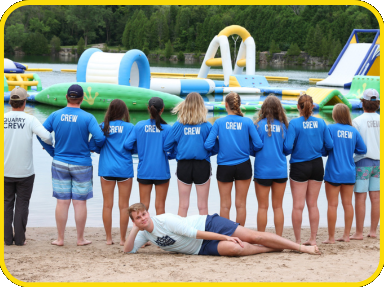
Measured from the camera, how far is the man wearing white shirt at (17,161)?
4168 mm

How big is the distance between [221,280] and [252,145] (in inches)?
60.3

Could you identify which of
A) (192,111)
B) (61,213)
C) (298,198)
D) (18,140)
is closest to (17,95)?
(18,140)

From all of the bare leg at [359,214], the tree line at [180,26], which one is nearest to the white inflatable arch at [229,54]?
the bare leg at [359,214]

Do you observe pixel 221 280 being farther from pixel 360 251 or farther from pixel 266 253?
pixel 360 251

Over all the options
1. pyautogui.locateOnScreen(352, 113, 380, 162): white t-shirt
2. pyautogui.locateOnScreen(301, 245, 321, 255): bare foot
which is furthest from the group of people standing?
pyautogui.locateOnScreen(301, 245, 321, 255): bare foot

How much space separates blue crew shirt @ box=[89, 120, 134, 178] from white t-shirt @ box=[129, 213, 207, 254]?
0.68m

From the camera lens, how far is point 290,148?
169 inches

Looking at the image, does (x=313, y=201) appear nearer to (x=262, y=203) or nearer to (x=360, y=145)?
(x=262, y=203)

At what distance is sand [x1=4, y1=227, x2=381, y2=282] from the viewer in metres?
3.21

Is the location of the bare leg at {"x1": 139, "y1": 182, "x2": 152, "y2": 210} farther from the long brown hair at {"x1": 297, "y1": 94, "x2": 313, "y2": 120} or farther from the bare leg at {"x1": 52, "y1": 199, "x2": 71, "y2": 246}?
the long brown hair at {"x1": 297, "y1": 94, "x2": 313, "y2": 120}

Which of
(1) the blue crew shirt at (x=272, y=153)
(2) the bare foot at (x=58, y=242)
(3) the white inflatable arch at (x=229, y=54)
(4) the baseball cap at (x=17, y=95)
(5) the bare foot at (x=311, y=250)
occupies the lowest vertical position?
(2) the bare foot at (x=58, y=242)

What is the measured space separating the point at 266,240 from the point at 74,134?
1.97 metres

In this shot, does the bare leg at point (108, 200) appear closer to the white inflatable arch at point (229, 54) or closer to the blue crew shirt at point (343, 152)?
the blue crew shirt at point (343, 152)

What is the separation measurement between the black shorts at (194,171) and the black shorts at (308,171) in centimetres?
83
